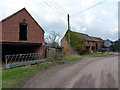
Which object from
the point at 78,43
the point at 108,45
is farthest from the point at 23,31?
the point at 108,45

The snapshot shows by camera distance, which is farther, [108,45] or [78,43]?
[108,45]

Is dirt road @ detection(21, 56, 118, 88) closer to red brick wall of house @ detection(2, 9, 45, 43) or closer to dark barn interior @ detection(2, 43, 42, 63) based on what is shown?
red brick wall of house @ detection(2, 9, 45, 43)

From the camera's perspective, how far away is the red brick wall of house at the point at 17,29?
53.2 ft

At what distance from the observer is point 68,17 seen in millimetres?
24266

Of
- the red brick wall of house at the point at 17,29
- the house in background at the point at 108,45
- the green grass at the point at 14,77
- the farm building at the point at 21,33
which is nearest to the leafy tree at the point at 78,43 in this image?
the farm building at the point at 21,33

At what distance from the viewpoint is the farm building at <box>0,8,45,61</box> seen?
53.5ft

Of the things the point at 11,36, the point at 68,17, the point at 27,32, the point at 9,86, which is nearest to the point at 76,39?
the point at 68,17

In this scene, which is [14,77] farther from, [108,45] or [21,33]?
[108,45]

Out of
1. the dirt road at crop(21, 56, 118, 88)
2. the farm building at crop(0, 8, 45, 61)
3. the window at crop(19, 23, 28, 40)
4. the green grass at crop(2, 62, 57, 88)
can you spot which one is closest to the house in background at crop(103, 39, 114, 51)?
the farm building at crop(0, 8, 45, 61)

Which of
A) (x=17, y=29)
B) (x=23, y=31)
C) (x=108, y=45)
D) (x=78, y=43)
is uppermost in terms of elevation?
(x=17, y=29)

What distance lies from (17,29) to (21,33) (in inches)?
32.4

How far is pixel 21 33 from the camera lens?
18078 millimetres

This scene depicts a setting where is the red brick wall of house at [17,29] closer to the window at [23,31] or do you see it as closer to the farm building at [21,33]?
the farm building at [21,33]

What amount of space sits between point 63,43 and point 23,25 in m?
21.3
